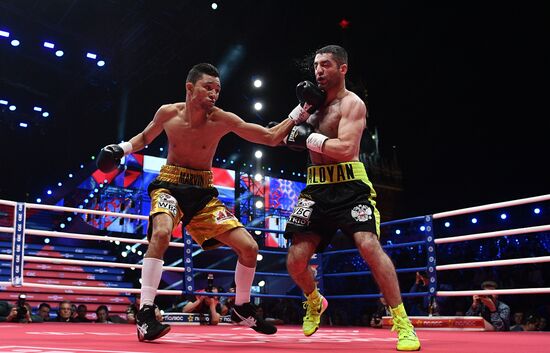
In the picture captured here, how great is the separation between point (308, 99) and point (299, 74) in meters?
10.7

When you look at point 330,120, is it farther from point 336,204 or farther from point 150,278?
point 150,278

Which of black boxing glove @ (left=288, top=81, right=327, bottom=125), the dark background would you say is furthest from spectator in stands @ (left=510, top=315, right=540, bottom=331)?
black boxing glove @ (left=288, top=81, right=327, bottom=125)

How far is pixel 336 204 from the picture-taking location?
2844mm

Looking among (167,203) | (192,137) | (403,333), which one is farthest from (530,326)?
(167,203)

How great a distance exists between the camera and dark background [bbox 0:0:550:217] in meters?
10.6

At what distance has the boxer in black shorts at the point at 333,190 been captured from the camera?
269 centimetres

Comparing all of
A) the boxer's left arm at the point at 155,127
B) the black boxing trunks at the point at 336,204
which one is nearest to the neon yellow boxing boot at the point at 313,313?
the black boxing trunks at the point at 336,204

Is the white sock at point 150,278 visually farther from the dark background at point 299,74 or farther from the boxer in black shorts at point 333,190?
the dark background at point 299,74

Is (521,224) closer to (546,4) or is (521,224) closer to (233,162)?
(546,4)

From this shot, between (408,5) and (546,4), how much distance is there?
97.6 inches

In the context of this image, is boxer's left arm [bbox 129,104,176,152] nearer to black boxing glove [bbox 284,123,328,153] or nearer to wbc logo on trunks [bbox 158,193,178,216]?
wbc logo on trunks [bbox 158,193,178,216]

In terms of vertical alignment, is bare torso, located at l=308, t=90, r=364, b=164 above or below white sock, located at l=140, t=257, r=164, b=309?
above

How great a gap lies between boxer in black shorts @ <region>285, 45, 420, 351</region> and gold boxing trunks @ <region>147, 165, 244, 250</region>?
453 millimetres

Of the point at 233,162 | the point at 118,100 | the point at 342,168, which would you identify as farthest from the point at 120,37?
the point at 342,168
